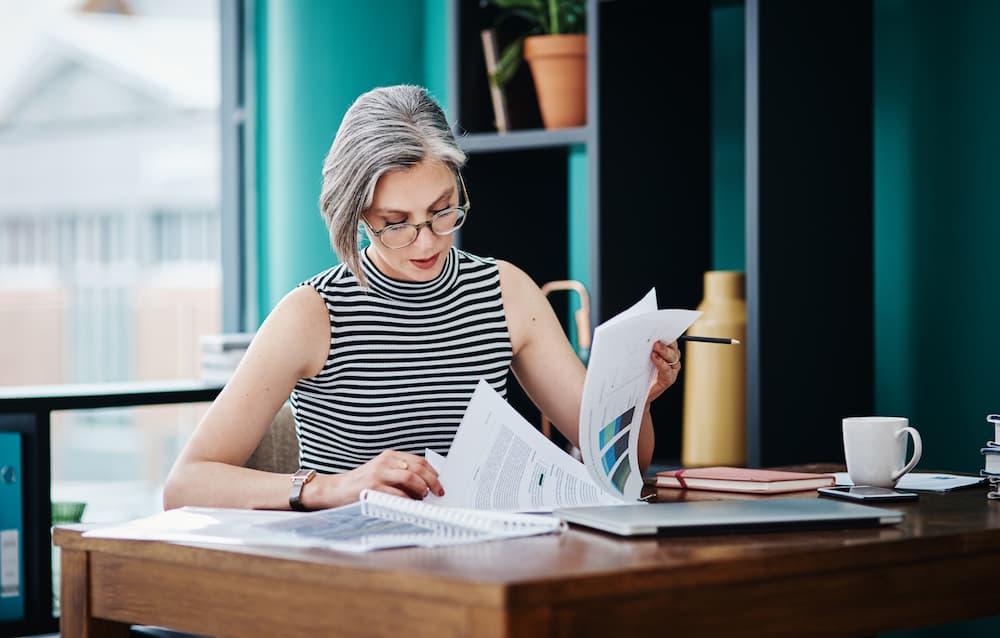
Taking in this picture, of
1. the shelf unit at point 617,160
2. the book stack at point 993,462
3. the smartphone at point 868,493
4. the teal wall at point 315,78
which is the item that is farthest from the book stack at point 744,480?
the teal wall at point 315,78

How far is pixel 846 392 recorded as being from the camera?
2.23 metres

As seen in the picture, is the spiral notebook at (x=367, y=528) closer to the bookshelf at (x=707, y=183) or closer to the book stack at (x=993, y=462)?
the book stack at (x=993, y=462)

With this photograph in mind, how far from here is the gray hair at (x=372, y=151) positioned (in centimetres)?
163

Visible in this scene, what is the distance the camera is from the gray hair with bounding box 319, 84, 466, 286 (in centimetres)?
163

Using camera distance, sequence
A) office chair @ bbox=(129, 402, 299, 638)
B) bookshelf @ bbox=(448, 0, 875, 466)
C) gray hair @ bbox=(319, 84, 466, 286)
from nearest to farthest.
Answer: gray hair @ bbox=(319, 84, 466, 286) < office chair @ bbox=(129, 402, 299, 638) < bookshelf @ bbox=(448, 0, 875, 466)

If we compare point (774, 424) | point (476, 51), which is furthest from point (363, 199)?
point (476, 51)

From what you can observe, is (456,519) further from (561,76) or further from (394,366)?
(561,76)

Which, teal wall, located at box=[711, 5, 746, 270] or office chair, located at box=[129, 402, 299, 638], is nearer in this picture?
office chair, located at box=[129, 402, 299, 638]

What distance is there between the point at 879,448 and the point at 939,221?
980mm

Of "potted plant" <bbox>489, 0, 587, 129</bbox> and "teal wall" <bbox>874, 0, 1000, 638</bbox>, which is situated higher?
"potted plant" <bbox>489, 0, 587, 129</bbox>

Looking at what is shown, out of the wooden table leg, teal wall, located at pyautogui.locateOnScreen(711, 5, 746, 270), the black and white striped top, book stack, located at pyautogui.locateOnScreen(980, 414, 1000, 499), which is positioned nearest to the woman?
the black and white striped top

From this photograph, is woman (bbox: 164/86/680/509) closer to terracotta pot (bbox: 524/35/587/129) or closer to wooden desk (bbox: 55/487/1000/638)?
wooden desk (bbox: 55/487/1000/638)

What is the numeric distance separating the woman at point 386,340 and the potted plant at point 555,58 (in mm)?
649

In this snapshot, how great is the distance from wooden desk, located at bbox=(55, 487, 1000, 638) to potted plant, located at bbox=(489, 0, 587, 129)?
4.53 ft
